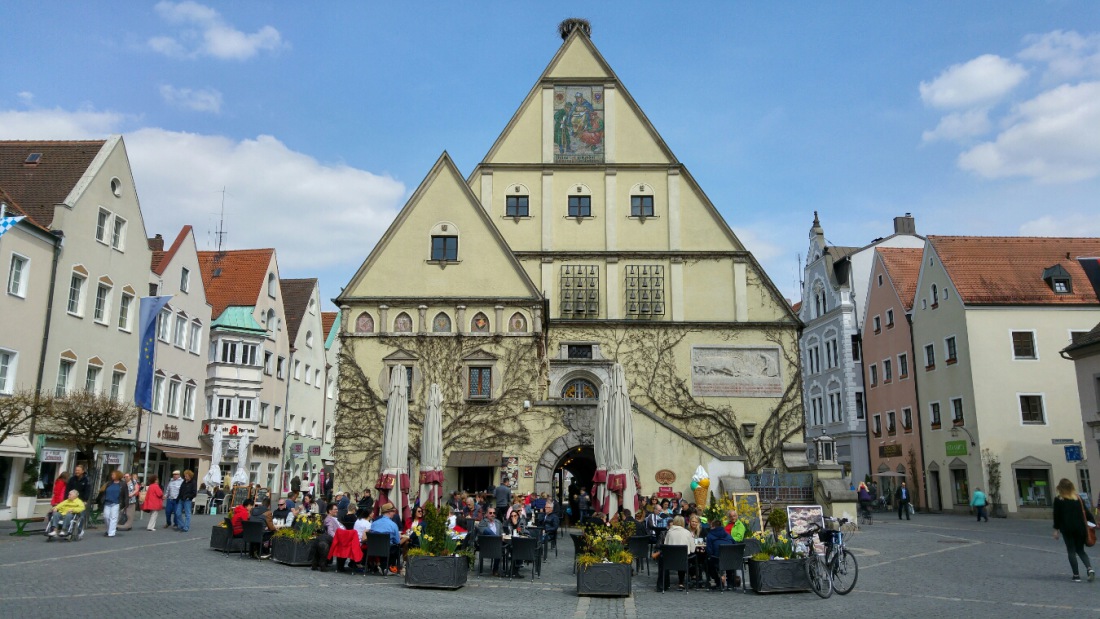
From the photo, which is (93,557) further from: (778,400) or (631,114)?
(631,114)

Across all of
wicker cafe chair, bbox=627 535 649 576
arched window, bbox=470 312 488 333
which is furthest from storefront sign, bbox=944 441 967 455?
wicker cafe chair, bbox=627 535 649 576

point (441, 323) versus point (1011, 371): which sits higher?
point (441, 323)

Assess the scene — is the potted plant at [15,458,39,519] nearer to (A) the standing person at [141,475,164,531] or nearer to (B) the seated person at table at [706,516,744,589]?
(A) the standing person at [141,475,164,531]

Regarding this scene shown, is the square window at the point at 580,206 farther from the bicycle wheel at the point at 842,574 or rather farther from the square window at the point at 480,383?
A: the bicycle wheel at the point at 842,574

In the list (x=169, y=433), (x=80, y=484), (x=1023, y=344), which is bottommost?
(x=80, y=484)

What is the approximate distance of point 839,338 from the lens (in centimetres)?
5006

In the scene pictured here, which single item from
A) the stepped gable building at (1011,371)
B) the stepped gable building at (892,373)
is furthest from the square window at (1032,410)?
the stepped gable building at (892,373)

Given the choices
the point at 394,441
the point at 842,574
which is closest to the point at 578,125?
the point at 394,441

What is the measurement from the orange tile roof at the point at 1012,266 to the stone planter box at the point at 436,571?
1190 inches

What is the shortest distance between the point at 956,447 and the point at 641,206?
57.1 feet

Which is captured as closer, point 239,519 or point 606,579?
point 606,579

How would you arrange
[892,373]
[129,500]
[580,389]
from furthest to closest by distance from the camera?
[892,373] → [580,389] → [129,500]

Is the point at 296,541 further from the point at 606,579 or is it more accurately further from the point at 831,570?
the point at 831,570

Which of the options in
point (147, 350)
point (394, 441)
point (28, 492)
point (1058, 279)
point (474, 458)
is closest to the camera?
point (394, 441)
